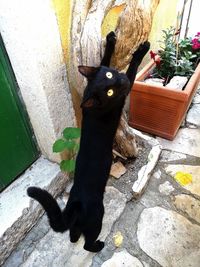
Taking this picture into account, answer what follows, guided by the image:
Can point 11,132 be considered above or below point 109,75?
below

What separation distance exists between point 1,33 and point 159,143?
1171mm

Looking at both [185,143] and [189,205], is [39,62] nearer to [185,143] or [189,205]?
[189,205]

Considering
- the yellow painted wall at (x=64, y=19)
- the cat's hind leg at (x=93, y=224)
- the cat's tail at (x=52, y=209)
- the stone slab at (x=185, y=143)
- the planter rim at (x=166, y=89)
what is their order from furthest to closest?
1. the stone slab at (x=185, y=143)
2. the planter rim at (x=166, y=89)
3. the yellow painted wall at (x=64, y=19)
4. the cat's hind leg at (x=93, y=224)
5. the cat's tail at (x=52, y=209)

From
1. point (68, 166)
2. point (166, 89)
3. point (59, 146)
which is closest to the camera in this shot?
point (59, 146)

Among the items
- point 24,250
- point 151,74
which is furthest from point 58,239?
point 151,74

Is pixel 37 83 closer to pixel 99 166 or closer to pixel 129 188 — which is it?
pixel 99 166

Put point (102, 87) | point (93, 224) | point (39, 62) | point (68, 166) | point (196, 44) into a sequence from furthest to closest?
point (196, 44)
point (68, 166)
point (39, 62)
point (93, 224)
point (102, 87)

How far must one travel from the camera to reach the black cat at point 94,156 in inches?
32.4

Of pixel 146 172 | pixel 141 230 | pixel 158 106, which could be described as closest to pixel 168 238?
pixel 141 230

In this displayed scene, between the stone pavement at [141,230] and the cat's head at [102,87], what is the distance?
703 mm

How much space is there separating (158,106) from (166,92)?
13 centimetres

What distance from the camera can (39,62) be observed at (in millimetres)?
1001

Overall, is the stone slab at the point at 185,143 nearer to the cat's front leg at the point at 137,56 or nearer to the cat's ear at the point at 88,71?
the cat's front leg at the point at 137,56

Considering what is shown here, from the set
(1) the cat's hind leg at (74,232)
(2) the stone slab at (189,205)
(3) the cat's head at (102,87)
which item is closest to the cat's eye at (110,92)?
(3) the cat's head at (102,87)
